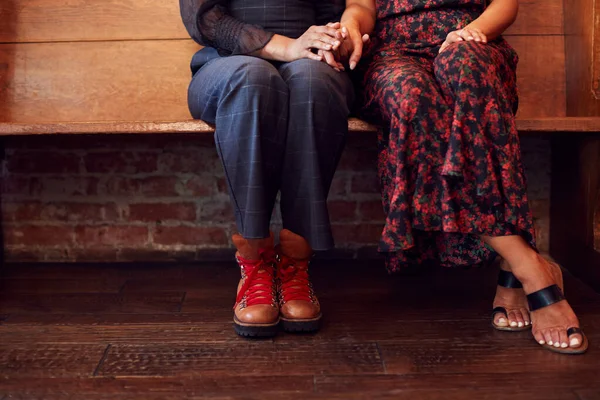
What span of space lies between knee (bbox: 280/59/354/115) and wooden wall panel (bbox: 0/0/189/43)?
2.49 ft

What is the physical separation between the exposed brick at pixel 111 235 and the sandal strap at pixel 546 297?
140 centimetres

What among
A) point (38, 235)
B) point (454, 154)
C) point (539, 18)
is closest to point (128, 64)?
point (38, 235)

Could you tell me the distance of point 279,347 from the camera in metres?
1.40

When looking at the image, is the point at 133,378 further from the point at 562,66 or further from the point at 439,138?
the point at 562,66

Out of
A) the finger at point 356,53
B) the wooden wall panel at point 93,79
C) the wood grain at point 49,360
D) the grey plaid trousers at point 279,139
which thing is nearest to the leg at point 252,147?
the grey plaid trousers at point 279,139

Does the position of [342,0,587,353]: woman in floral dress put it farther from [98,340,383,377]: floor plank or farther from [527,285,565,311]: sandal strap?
[98,340,383,377]: floor plank

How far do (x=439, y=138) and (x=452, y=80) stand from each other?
0.14m

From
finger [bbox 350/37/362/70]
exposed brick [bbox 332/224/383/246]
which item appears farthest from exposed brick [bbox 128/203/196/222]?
finger [bbox 350/37/362/70]

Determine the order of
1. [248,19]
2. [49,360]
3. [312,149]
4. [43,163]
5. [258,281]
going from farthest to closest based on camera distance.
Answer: [43,163]
[248,19]
[258,281]
[312,149]
[49,360]

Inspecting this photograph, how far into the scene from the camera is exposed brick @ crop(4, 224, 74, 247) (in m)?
2.24

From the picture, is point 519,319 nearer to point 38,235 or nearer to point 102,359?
point 102,359

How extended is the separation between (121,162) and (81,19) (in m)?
0.52

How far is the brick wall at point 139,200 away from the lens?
222cm

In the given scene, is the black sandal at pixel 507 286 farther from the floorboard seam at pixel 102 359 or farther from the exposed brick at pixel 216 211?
the exposed brick at pixel 216 211
